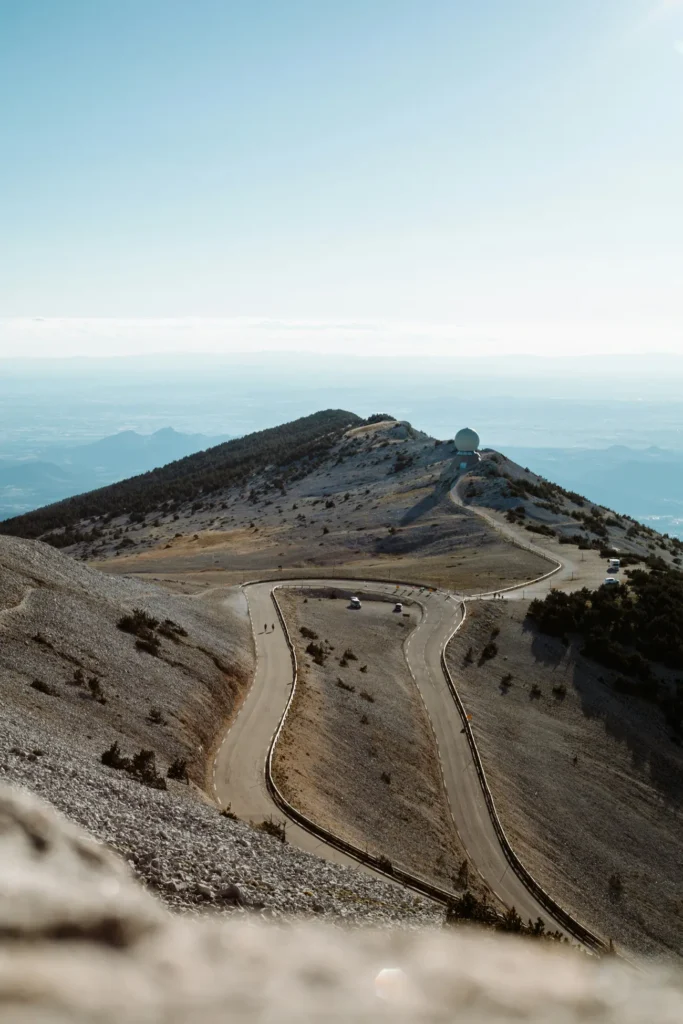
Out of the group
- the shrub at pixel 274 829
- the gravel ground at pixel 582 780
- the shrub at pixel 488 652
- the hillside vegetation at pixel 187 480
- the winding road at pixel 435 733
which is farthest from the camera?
the hillside vegetation at pixel 187 480

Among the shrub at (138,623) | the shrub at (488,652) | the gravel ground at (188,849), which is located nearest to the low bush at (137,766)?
the gravel ground at (188,849)

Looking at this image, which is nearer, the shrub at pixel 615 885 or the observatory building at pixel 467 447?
the shrub at pixel 615 885

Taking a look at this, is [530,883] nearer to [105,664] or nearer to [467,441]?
[105,664]

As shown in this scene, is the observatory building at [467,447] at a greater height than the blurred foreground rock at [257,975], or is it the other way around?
the observatory building at [467,447]

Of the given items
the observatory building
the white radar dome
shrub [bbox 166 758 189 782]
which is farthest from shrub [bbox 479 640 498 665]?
the white radar dome

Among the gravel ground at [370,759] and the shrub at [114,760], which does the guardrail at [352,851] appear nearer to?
the gravel ground at [370,759]

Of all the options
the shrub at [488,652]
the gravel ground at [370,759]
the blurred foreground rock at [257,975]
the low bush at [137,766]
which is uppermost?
the blurred foreground rock at [257,975]

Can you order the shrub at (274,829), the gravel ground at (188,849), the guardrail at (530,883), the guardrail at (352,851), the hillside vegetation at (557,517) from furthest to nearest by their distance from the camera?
the hillside vegetation at (557,517)
the guardrail at (530,883)
the shrub at (274,829)
the guardrail at (352,851)
the gravel ground at (188,849)
